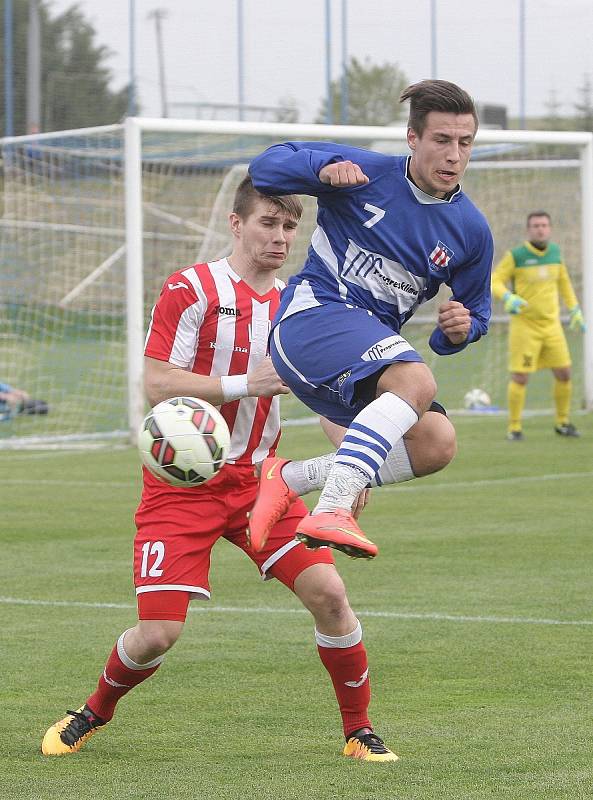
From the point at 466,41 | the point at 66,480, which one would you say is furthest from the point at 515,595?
the point at 466,41

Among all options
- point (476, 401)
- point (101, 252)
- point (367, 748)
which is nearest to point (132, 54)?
point (101, 252)

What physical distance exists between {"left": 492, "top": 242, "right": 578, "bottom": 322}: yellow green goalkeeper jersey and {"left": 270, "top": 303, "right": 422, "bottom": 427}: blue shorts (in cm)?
1132

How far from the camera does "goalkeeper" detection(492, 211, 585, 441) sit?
16172 mm

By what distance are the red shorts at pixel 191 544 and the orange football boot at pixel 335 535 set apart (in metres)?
0.67

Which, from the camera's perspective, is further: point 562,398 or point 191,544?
point 562,398

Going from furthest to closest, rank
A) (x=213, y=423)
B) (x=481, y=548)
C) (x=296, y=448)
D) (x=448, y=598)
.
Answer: (x=296, y=448)
(x=481, y=548)
(x=448, y=598)
(x=213, y=423)

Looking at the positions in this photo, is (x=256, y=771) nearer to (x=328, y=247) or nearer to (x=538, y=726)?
(x=538, y=726)

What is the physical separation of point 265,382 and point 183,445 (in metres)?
0.45

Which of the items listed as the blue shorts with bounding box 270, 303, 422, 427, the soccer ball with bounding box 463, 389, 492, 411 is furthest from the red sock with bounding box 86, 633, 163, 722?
the soccer ball with bounding box 463, 389, 492, 411

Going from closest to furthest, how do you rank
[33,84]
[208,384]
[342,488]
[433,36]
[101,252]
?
1. [342,488]
2. [208,384]
3. [101,252]
4. [433,36]
5. [33,84]

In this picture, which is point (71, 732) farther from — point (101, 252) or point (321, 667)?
point (101, 252)

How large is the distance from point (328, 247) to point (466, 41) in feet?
91.3

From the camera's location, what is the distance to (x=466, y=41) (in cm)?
3203

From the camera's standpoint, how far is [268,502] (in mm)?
5316
